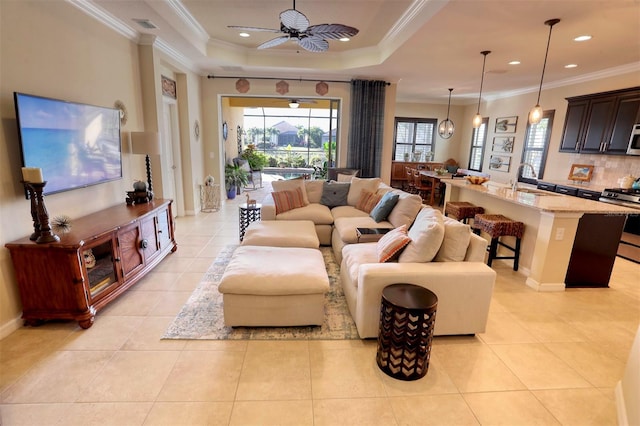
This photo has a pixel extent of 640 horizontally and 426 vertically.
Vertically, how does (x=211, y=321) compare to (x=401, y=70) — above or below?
below

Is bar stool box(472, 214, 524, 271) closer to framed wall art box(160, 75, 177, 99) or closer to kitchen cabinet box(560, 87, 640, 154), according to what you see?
kitchen cabinet box(560, 87, 640, 154)

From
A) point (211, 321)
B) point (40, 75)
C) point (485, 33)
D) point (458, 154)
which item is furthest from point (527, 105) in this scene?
point (40, 75)

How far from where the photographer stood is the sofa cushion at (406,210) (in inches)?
143

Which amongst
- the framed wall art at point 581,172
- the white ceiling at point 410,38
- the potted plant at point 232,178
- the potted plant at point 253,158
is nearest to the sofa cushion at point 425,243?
the white ceiling at point 410,38

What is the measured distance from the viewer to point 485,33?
11.9 feet

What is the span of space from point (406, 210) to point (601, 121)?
444 cm

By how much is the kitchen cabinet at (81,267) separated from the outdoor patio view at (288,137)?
27.8 feet

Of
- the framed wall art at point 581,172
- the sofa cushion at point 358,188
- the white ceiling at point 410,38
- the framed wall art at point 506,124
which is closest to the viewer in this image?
the white ceiling at point 410,38

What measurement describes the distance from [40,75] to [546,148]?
27.4 feet

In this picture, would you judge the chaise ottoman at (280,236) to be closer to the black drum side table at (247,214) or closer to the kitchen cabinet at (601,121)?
the black drum side table at (247,214)

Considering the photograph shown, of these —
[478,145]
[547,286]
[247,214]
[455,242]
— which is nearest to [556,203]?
[547,286]

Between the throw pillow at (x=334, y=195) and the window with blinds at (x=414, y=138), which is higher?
the window with blinds at (x=414, y=138)

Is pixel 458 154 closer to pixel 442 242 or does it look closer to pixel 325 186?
pixel 325 186

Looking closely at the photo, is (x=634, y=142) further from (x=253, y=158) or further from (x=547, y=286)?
(x=253, y=158)
